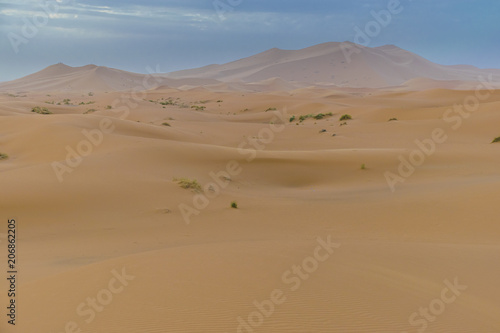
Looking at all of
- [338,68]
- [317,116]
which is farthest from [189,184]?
[338,68]

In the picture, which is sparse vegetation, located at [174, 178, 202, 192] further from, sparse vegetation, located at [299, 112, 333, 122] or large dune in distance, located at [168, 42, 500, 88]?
large dune in distance, located at [168, 42, 500, 88]

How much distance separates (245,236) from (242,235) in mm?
104

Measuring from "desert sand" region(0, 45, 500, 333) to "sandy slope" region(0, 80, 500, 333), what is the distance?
28 mm

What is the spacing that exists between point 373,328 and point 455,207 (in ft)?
22.2

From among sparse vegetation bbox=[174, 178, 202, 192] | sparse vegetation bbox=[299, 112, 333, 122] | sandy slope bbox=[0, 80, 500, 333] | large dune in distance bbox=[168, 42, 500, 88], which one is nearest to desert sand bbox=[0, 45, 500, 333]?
sandy slope bbox=[0, 80, 500, 333]

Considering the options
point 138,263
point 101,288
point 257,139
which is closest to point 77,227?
point 138,263

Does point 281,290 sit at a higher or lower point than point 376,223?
lower

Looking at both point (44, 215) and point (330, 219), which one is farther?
point (330, 219)

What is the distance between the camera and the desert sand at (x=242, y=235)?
4.70 meters

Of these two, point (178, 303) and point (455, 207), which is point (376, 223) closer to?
point (455, 207)

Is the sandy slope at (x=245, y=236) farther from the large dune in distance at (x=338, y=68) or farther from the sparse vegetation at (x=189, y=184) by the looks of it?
the large dune in distance at (x=338, y=68)

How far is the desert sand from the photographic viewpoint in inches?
185

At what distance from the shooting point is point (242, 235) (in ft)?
27.1

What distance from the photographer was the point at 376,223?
9.51 m
